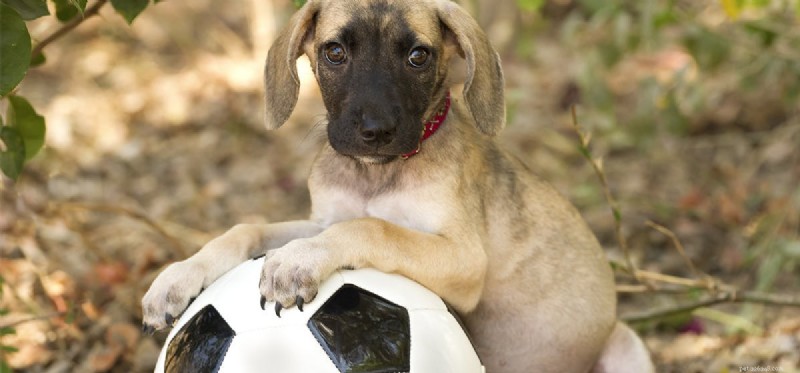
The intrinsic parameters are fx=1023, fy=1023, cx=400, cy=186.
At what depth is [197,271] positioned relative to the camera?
418cm

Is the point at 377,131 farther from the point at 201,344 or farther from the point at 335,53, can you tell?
the point at 201,344

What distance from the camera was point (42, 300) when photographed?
6176 millimetres

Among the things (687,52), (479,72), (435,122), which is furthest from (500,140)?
(687,52)

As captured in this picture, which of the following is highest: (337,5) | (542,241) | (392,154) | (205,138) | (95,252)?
(337,5)

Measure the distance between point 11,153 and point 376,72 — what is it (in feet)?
5.06

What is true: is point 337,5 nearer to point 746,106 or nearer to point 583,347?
point 583,347

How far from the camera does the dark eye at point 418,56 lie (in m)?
4.30

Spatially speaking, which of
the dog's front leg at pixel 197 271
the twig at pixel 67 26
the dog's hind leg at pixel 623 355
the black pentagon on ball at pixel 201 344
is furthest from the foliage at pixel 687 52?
the black pentagon on ball at pixel 201 344

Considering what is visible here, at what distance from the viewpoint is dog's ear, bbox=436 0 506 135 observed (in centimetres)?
440

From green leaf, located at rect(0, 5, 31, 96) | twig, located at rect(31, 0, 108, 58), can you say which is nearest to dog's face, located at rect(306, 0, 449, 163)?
twig, located at rect(31, 0, 108, 58)

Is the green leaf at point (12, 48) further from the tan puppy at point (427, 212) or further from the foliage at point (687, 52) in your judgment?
the foliage at point (687, 52)

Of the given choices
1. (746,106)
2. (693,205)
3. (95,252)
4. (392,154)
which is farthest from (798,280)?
(95,252)

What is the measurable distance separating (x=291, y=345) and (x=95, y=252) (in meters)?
3.05

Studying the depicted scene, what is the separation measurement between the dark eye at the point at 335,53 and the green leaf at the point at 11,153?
133cm
